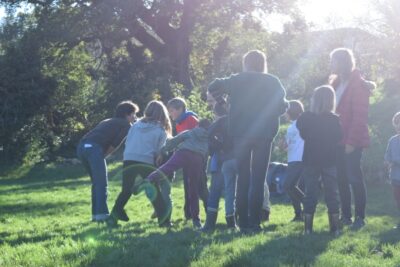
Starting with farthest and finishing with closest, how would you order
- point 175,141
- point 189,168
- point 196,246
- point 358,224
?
point 189,168 < point 175,141 < point 358,224 < point 196,246

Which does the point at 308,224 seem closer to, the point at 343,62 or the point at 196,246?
the point at 196,246

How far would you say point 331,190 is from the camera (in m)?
6.50

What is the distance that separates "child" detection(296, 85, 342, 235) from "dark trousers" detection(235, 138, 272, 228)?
0.49 m

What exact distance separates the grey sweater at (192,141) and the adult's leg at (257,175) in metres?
1.08

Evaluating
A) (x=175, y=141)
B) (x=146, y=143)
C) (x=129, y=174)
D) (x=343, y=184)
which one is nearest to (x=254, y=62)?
(x=175, y=141)

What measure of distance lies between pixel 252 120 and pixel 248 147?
0.30 metres

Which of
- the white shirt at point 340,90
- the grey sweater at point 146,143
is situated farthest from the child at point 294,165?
the grey sweater at point 146,143

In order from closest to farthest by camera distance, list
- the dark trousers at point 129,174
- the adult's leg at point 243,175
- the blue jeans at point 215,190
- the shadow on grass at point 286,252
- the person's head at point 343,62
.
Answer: the shadow on grass at point 286,252 → the adult's leg at point 243,175 → the person's head at point 343,62 → the blue jeans at point 215,190 → the dark trousers at point 129,174

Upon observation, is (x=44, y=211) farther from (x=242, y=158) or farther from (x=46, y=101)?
(x=46, y=101)

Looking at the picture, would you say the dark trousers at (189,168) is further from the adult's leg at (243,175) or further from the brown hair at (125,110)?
the brown hair at (125,110)

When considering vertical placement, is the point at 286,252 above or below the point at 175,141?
below

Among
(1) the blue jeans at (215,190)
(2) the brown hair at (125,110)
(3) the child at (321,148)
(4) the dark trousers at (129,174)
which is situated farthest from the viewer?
(2) the brown hair at (125,110)

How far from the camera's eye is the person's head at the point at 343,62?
6.93m

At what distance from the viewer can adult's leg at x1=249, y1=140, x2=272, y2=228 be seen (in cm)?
632
